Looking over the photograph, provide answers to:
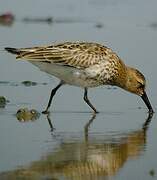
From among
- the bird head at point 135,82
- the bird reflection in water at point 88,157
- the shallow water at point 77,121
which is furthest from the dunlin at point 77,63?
the bird reflection in water at point 88,157

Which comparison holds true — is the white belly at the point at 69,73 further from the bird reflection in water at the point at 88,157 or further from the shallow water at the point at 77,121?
the bird reflection in water at the point at 88,157

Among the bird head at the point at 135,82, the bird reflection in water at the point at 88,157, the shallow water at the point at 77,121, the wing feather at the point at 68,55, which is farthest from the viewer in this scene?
the bird head at the point at 135,82

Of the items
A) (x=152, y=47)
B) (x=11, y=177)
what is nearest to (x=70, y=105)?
(x=11, y=177)

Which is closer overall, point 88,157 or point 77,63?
point 88,157

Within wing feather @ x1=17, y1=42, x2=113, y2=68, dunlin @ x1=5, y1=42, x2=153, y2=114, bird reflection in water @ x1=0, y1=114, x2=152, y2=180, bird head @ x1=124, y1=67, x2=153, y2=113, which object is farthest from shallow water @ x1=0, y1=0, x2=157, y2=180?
wing feather @ x1=17, y1=42, x2=113, y2=68

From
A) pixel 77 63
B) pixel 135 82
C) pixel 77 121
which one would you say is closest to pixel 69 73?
pixel 77 63

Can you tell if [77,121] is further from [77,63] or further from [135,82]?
[135,82]

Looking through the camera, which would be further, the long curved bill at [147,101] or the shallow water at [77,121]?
the long curved bill at [147,101]

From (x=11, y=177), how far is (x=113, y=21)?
10641 mm

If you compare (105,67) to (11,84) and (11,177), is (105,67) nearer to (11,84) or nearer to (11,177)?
(11,84)

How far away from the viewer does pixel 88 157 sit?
6969 millimetres

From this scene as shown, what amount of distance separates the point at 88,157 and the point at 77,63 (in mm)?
2354

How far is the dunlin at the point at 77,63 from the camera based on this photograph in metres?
9.09

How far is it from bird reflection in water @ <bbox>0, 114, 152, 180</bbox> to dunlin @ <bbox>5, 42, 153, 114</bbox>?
1.08 meters
